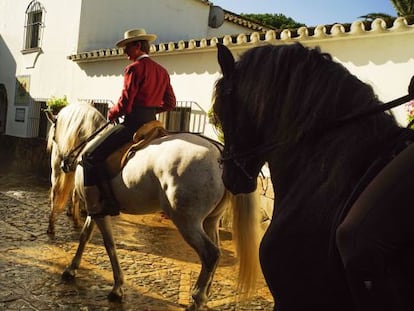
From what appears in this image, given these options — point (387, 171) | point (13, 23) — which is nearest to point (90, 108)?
point (387, 171)

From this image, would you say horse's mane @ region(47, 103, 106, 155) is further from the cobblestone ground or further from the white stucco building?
the white stucco building

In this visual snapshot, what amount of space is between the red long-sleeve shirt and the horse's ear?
Answer: 7.89ft

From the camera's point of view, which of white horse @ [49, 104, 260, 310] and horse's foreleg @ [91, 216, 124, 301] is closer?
white horse @ [49, 104, 260, 310]

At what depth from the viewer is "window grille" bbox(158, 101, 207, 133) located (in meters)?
8.78

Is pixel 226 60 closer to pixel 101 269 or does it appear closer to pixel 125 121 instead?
pixel 125 121

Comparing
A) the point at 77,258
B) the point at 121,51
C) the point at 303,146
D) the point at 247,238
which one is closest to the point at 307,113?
the point at 303,146

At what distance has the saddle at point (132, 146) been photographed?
14.3 feet

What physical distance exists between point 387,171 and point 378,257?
294 millimetres

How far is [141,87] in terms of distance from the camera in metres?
4.44

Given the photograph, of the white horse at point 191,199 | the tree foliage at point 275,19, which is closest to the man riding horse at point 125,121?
the white horse at point 191,199

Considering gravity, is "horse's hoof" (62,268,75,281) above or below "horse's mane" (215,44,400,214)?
below

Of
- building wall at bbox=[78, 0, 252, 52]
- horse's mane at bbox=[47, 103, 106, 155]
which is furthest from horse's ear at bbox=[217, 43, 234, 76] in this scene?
building wall at bbox=[78, 0, 252, 52]

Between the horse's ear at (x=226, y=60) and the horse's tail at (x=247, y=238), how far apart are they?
1853mm

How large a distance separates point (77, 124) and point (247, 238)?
108 inches
